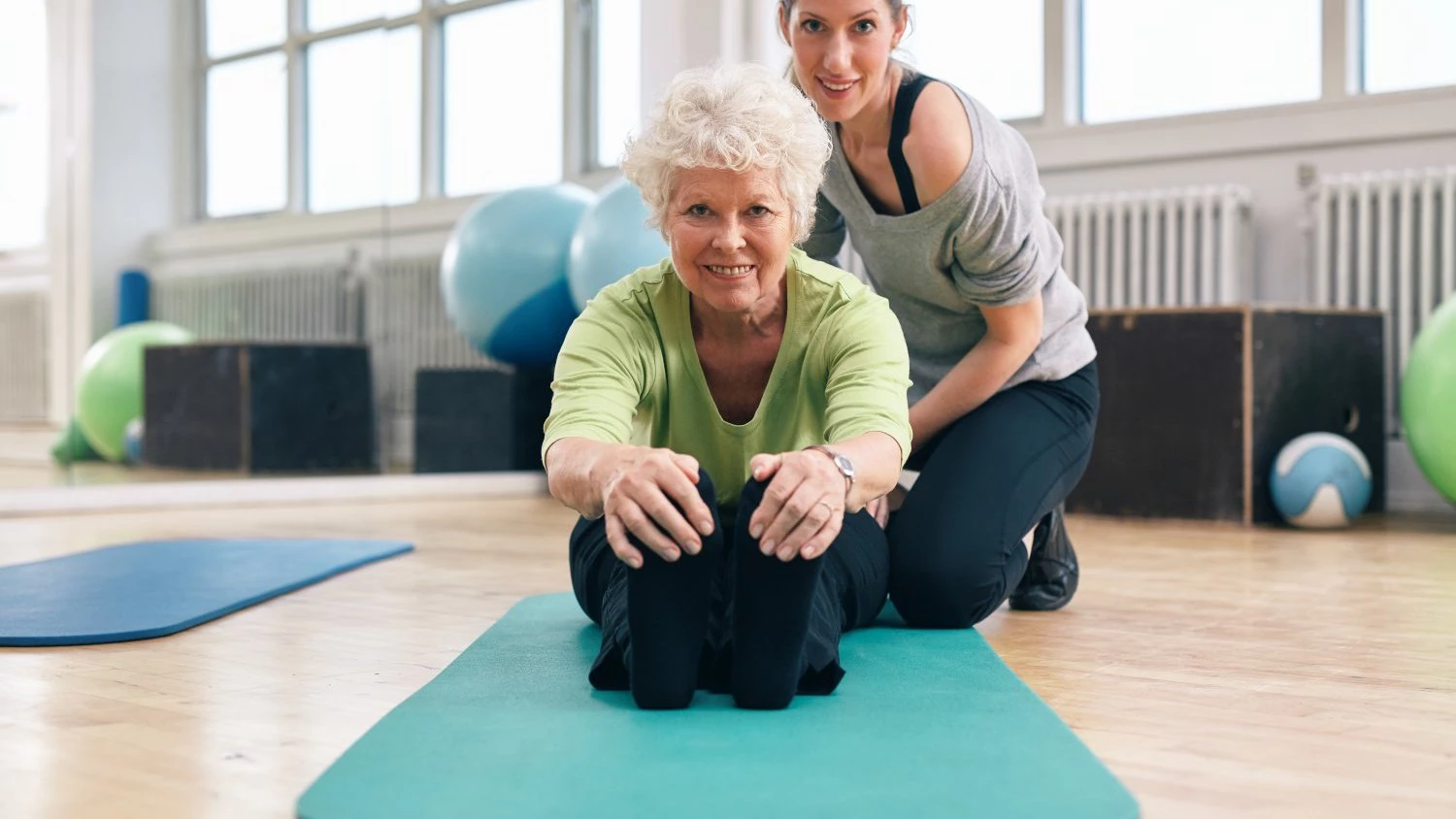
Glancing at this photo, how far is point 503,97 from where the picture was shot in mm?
5418

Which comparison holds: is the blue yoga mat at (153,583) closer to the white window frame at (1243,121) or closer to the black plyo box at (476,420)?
the black plyo box at (476,420)

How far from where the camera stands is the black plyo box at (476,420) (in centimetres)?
479

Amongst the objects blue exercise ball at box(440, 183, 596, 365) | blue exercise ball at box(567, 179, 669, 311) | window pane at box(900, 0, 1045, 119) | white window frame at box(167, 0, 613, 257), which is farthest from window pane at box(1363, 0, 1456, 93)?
white window frame at box(167, 0, 613, 257)

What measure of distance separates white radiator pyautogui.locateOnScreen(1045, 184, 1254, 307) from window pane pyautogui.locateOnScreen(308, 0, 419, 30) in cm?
219

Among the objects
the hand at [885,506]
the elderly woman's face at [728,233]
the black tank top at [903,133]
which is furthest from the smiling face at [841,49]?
the hand at [885,506]

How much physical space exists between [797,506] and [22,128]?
3.37m

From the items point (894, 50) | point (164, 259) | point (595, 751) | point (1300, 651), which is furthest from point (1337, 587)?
point (164, 259)

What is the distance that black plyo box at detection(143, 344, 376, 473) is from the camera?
4262 mm

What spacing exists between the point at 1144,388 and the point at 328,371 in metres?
2.54

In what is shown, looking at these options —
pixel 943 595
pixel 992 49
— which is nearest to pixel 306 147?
pixel 992 49

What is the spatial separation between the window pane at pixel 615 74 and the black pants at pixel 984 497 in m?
3.42

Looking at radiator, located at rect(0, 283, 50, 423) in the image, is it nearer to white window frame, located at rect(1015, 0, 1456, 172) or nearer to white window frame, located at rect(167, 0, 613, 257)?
white window frame, located at rect(167, 0, 613, 257)

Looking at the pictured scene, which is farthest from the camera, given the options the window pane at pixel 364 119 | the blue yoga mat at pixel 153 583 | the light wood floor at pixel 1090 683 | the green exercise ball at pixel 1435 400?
the window pane at pixel 364 119

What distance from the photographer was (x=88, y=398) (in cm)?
407
